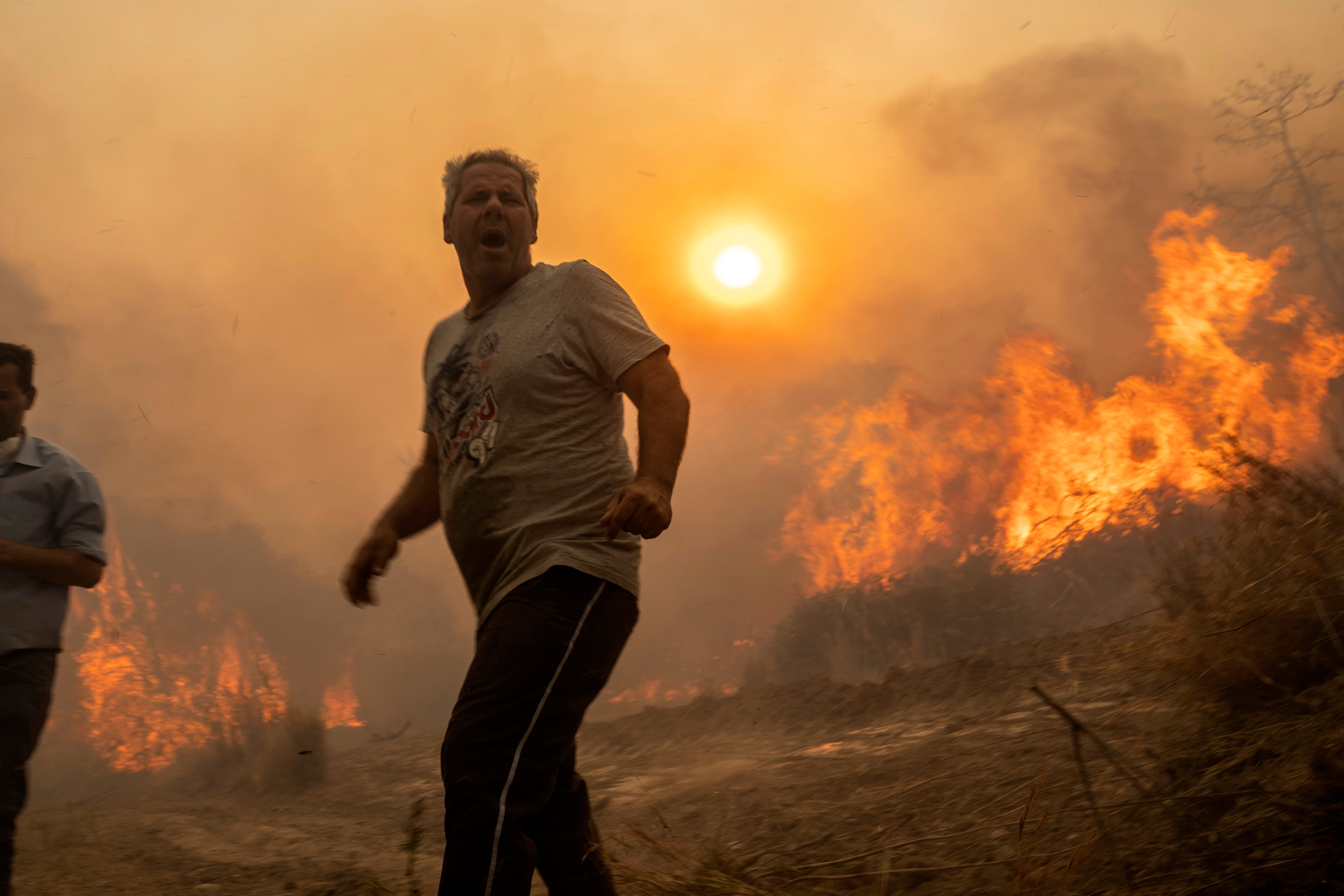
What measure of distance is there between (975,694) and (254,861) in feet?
15.5

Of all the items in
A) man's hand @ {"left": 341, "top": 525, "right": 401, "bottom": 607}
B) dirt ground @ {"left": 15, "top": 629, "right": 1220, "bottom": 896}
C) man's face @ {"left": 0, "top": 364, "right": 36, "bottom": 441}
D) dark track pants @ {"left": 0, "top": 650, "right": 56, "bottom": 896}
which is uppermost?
man's face @ {"left": 0, "top": 364, "right": 36, "bottom": 441}

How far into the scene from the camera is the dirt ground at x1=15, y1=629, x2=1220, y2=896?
2.38 m

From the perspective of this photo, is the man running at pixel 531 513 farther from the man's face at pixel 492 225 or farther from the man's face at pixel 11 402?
the man's face at pixel 11 402

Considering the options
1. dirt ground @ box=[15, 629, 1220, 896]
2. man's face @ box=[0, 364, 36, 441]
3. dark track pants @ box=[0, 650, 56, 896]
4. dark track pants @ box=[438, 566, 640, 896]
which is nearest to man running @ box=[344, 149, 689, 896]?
dark track pants @ box=[438, 566, 640, 896]

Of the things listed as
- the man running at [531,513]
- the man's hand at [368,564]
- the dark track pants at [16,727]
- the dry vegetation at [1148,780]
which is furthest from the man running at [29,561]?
the dry vegetation at [1148,780]

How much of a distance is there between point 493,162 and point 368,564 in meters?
1.15

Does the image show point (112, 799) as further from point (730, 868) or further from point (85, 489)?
point (730, 868)

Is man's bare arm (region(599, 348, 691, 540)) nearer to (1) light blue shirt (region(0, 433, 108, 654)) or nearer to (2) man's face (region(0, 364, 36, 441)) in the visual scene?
(1) light blue shirt (region(0, 433, 108, 654))

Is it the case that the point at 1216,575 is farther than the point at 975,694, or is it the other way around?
the point at 975,694

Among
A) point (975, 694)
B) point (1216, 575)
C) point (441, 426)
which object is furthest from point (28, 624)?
point (975, 694)

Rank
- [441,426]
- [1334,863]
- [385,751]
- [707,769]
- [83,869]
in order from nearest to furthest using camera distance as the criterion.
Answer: [1334,863] → [441,426] → [83,869] → [707,769] → [385,751]

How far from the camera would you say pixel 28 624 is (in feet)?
7.77

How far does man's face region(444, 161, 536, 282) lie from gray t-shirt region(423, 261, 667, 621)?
16 centimetres

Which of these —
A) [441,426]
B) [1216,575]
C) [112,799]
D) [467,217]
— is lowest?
[112,799]
